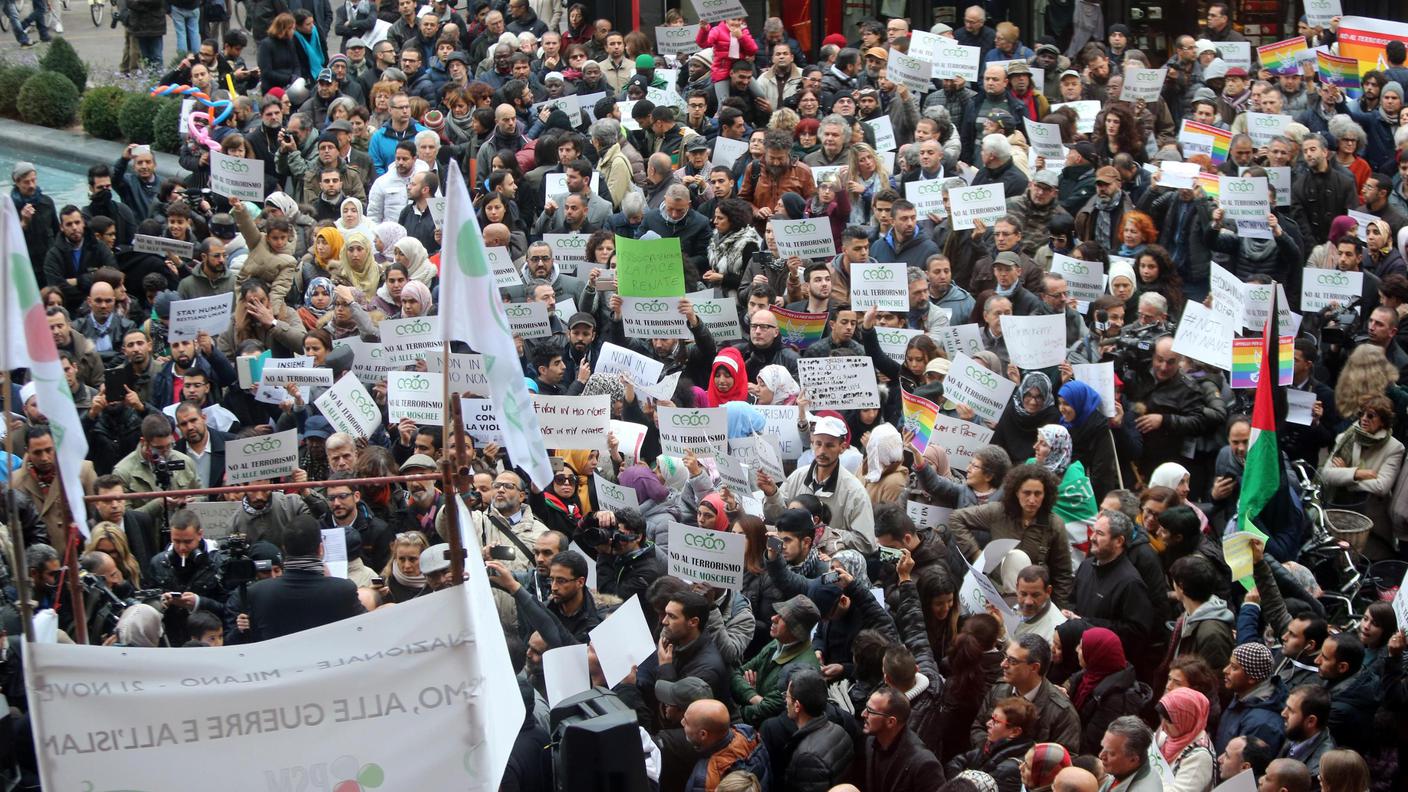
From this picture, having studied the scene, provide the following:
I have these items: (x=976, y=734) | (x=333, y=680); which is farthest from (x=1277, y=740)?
(x=333, y=680)

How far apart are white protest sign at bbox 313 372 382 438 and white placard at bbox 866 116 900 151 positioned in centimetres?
606

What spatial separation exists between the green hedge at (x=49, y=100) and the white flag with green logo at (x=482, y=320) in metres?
15.7

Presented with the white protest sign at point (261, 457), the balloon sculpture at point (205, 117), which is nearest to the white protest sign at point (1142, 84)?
the balloon sculpture at point (205, 117)

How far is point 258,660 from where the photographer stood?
234 inches

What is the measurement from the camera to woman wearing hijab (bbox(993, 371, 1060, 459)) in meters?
10.9

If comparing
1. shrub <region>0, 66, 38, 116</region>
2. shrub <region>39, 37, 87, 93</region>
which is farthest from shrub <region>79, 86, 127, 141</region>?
shrub <region>0, 66, 38, 116</region>

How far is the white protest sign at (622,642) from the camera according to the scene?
26.4 ft

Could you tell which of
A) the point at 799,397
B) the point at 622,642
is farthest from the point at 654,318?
the point at 622,642

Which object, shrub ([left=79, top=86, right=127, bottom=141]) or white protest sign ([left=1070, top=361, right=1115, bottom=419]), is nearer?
white protest sign ([left=1070, top=361, right=1115, bottom=419])

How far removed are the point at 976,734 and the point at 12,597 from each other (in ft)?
14.2

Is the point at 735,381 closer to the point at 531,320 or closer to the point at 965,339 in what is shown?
the point at 965,339

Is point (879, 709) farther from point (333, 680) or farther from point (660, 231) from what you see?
point (660, 231)

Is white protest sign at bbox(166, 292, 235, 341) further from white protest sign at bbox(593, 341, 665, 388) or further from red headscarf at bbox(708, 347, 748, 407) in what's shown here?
red headscarf at bbox(708, 347, 748, 407)

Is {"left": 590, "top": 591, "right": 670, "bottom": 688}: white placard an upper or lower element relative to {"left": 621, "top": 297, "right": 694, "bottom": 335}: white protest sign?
lower
